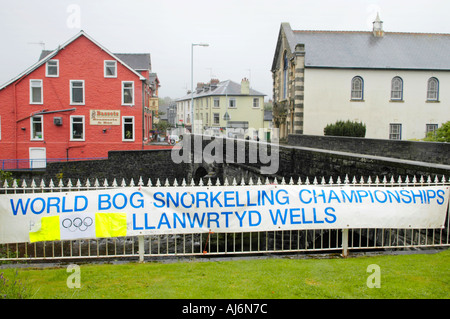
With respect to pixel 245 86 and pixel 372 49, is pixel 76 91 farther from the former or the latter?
pixel 245 86

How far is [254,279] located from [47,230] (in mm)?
3922

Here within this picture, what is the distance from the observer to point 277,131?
1592 inches

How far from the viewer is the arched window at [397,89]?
34531 mm

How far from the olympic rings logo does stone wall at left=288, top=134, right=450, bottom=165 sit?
12.2 m

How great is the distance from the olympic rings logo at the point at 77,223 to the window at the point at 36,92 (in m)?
30.8

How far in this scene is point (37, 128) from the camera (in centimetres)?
3497

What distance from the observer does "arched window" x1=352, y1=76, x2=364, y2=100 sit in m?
A: 34.2

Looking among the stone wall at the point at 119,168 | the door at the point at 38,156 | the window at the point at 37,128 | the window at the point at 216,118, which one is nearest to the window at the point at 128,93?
the stone wall at the point at 119,168

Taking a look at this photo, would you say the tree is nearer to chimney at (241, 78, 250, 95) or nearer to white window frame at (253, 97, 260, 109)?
chimney at (241, 78, 250, 95)

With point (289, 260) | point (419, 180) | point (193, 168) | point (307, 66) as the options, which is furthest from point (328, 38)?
point (289, 260)

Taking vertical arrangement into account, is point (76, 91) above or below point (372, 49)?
below

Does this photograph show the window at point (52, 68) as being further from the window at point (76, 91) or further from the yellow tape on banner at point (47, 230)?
the yellow tape on banner at point (47, 230)

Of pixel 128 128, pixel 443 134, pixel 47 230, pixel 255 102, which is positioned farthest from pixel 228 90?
pixel 47 230

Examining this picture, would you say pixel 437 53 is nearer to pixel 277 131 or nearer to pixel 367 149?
pixel 277 131
